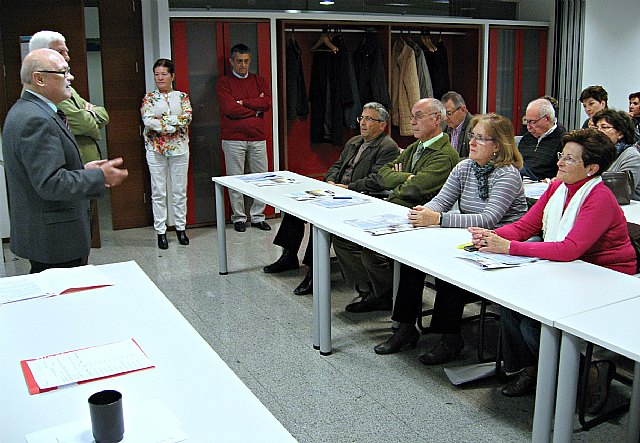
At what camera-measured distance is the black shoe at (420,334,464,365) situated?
3.62m

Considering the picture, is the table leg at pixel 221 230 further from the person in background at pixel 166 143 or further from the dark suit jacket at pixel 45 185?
the dark suit jacket at pixel 45 185

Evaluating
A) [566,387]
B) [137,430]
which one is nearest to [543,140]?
[566,387]

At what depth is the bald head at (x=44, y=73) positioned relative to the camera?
9.63 feet

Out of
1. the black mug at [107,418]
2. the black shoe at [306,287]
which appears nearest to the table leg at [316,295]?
the black shoe at [306,287]

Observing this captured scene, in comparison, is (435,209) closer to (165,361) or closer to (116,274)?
(116,274)

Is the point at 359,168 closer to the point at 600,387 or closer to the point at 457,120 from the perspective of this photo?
the point at 457,120

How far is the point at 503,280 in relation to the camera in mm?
2625

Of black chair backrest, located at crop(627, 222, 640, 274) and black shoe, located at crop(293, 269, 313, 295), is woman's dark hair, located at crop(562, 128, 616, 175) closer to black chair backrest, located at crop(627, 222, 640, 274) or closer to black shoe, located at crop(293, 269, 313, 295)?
black chair backrest, located at crop(627, 222, 640, 274)

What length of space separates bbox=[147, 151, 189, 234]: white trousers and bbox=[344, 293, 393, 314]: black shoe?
7.96 ft

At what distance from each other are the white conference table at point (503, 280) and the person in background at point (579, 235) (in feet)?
0.39

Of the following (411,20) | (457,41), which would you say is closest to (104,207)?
(411,20)

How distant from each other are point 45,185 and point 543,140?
3747mm

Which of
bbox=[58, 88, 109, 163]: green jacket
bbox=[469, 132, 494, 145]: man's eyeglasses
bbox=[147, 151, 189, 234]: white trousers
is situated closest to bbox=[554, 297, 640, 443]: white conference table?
bbox=[469, 132, 494, 145]: man's eyeglasses

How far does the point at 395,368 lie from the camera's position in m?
3.61
